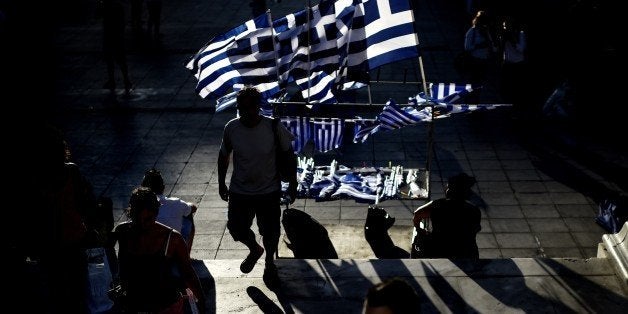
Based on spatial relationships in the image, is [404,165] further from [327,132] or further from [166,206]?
[166,206]

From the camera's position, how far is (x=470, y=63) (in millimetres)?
11422

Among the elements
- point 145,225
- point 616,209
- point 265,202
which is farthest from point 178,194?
point 616,209

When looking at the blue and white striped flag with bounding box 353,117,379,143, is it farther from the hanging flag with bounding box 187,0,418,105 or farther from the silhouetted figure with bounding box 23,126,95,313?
the silhouetted figure with bounding box 23,126,95,313

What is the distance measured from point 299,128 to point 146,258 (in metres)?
3.88

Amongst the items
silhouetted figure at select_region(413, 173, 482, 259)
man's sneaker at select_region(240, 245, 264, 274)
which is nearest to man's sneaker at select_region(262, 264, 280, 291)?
man's sneaker at select_region(240, 245, 264, 274)

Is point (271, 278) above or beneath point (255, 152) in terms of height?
beneath

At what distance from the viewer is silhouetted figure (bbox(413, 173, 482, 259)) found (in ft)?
19.4

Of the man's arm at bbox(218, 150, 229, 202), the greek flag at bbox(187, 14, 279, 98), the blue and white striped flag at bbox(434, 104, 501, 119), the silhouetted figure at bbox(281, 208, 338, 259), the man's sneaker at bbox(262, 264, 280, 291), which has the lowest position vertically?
the silhouetted figure at bbox(281, 208, 338, 259)

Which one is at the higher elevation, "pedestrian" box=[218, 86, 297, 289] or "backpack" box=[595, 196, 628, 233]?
"pedestrian" box=[218, 86, 297, 289]

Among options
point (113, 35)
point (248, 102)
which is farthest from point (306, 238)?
point (113, 35)

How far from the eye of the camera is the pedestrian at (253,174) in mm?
5664

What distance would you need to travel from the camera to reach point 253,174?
226 inches

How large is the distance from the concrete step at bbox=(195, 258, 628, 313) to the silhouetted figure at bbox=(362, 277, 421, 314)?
2.67 metres

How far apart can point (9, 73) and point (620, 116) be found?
13.4 meters
